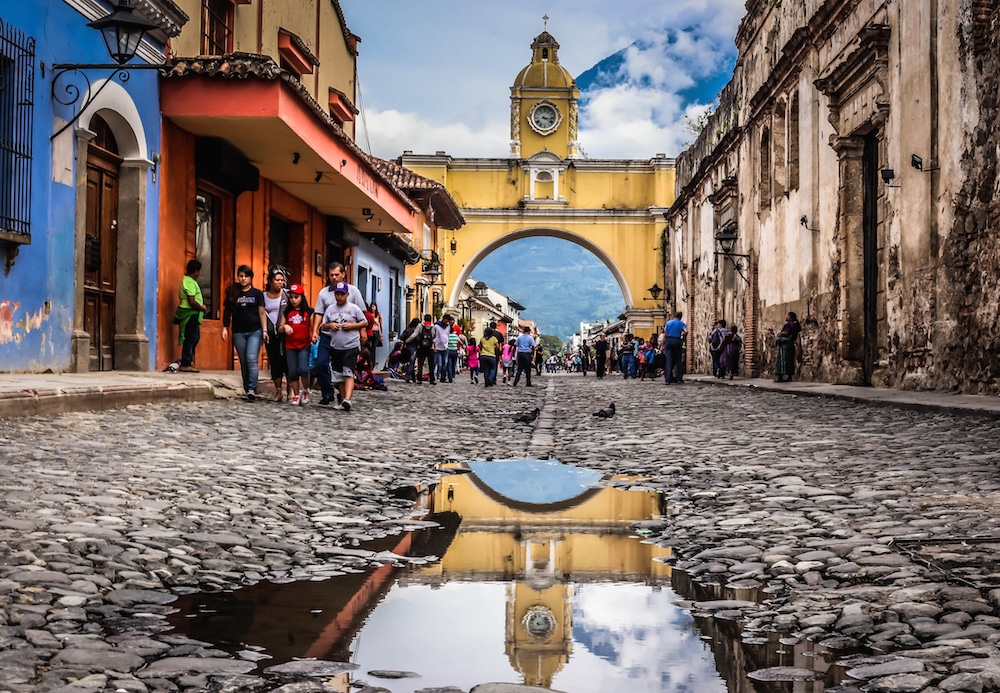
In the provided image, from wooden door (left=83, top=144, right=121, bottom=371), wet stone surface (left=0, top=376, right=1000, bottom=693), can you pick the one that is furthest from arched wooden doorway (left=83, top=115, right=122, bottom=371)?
wet stone surface (left=0, top=376, right=1000, bottom=693)

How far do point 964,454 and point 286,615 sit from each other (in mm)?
4588

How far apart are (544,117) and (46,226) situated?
45.5 m

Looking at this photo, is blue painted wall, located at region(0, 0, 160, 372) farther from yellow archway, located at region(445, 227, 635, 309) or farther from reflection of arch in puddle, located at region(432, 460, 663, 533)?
yellow archway, located at region(445, 227, 635, 309)

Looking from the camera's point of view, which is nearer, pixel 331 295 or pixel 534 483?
pixel 534 483

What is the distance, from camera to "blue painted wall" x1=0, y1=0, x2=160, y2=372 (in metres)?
9.68

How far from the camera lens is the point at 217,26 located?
15.0 metres

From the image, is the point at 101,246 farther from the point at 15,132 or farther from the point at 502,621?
the point at 502,621

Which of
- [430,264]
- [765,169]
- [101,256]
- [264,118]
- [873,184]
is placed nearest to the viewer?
[101,256]

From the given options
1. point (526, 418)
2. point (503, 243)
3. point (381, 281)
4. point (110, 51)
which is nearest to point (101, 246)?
point (110, 51)

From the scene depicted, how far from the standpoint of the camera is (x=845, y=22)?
1611 centimetres

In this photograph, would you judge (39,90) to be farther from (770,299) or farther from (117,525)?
(770,299)

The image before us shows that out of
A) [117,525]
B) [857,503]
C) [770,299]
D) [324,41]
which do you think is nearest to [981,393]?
[857,503]

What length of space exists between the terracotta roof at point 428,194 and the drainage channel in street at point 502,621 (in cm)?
2565

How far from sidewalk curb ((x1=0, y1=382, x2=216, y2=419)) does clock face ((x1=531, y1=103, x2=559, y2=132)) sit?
146 ft
